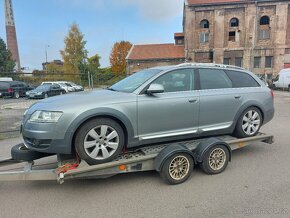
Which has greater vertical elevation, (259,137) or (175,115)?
(175,115)

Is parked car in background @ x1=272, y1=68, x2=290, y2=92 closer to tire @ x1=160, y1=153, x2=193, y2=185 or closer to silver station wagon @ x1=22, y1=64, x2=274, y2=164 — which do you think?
silver station wagon @ x1=22, y1=64, x2=274, y2=164

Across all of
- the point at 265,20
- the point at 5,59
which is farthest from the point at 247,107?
the point at 5,59


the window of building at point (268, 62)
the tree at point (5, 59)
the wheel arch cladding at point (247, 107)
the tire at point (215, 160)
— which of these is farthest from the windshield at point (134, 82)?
the tree at point (5, 59)

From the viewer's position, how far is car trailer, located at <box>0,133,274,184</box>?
3145 millimetres

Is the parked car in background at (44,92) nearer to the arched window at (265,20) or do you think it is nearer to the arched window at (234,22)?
the arched window at (234,22)

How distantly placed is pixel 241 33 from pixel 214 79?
34.8m

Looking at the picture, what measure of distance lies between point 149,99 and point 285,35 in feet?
125

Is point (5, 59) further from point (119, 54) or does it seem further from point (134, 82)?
point (134, 82)

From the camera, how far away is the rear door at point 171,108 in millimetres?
3654

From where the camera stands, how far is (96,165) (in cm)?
323

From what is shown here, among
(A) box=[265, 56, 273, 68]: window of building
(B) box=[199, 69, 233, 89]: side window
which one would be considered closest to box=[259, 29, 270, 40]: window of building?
(A) box=[265, 56, 273, 68]: window of building

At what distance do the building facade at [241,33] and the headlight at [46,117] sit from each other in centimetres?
3328

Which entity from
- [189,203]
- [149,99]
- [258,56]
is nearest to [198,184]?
[189,203]

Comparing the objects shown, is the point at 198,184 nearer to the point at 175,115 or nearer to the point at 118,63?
the point at 175,115
